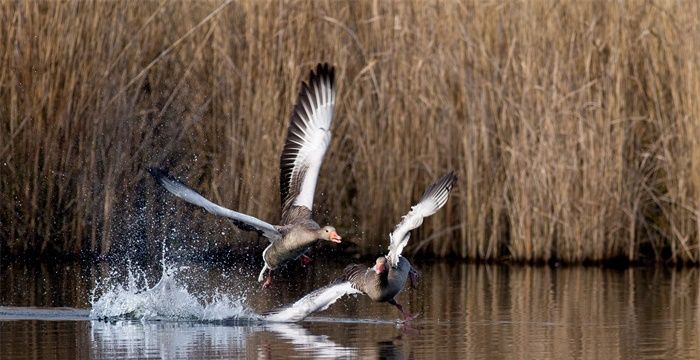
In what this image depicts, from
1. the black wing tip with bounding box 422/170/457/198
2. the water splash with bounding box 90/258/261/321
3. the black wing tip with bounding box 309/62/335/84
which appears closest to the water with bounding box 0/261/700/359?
the water splash with bounding box 90/258/261/321

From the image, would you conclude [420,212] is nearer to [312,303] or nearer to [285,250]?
[312,303]

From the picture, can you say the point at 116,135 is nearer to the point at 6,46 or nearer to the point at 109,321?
the point at 6,46

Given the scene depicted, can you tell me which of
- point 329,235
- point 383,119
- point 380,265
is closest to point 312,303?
point 380,265

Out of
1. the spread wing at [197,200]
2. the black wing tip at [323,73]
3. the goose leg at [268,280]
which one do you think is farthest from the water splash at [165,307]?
the black wing tip at [323,73]

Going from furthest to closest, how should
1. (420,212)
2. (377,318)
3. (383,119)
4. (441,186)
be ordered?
(383,119) < (377,318) < (441,186) < (420,212)

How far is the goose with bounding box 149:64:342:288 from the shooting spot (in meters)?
11.2

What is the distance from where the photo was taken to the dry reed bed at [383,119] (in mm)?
13875

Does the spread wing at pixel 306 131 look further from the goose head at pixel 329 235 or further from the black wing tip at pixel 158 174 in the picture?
the black wing tip at pixel 158 174

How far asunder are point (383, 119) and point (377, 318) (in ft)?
14.1

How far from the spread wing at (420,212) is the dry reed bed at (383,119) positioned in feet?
13.9

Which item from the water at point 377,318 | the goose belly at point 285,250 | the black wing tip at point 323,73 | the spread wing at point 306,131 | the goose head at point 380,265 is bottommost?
the water at point 377,318

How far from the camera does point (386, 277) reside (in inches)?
400

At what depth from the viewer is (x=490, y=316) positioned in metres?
10.6

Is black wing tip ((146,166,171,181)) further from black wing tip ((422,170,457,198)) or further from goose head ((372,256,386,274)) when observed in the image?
black wing tip ((422,170,457,198))
